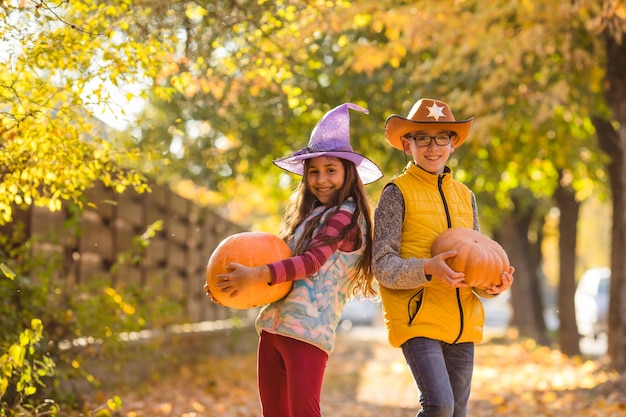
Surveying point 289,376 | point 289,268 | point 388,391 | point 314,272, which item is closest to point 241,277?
point 289,268

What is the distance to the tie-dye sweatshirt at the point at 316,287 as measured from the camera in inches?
181

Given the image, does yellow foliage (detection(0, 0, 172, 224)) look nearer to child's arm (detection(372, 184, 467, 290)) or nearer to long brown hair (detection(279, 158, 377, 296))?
long brown hair (detection(279, 158, 377, 296))

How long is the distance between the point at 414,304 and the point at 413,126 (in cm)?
94

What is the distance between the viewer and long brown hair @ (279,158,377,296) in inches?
192

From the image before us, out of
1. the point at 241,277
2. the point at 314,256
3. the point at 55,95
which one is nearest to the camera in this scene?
the point at 241,277

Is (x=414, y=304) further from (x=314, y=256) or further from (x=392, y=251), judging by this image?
(x=314, y=256)

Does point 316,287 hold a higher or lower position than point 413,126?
lower

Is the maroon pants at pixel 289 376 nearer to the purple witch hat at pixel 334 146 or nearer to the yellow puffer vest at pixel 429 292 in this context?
the yellow puffer vest at pixel 429 292

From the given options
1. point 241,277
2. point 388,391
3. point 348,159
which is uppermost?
point 348,159

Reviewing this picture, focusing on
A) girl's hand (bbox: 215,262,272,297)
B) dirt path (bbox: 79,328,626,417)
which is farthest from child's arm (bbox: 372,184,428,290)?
dirt path (bbox: 79,328,626,417)

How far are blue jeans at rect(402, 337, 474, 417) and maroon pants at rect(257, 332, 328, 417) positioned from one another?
458 millimetres

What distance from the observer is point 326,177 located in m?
4.97

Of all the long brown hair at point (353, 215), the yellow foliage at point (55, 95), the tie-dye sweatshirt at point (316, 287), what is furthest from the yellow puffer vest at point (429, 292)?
the yellow foliage at point (55, 95)

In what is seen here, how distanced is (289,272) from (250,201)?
28.6 meters
